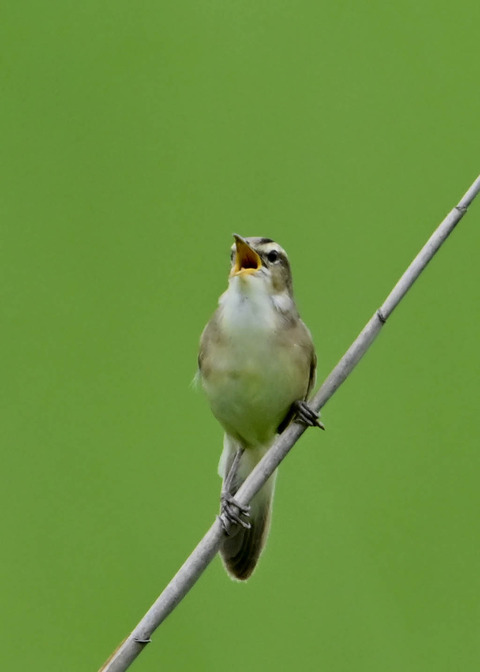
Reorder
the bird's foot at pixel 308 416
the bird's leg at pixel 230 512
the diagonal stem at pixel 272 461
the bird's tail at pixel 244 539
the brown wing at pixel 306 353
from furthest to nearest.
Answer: the bird's tail at pixel 244 539 < the brown wing at pixel 306 353 < the bird's foot at pixel 308 416 < the bird's leg at pixel 230 512 < the diagonal stem at pixel 272 461

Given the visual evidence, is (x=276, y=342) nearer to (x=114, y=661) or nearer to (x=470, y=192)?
(x=470, y=192)

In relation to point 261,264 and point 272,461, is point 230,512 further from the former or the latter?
point 261,264

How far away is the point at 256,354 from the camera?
96.2 inches

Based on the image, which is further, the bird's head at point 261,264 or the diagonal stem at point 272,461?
the bird's head at point 261,264

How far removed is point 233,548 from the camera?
2801 mm

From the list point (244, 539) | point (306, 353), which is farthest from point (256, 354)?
point (244, 539)

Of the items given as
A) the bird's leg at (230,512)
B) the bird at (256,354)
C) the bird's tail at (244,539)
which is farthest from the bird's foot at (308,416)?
the bird's tail at (244,539)

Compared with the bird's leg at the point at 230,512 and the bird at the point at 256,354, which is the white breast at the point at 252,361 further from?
the bird's leg at the point at 230,512

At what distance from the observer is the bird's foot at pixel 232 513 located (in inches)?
89.5

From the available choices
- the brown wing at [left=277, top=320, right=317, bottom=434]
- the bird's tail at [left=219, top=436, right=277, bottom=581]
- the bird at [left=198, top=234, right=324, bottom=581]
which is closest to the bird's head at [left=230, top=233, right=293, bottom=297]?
the bird at [left=198, top=234, right=324, bottom=581]

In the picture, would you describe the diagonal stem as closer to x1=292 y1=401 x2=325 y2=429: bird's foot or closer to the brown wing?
x1=292 y1=401 x2=325 y2=429: bird's foot

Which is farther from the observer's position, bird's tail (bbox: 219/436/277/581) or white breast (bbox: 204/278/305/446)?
bird's tail (bbox: 219/436/277/581)

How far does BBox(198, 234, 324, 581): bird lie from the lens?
2.45 metres

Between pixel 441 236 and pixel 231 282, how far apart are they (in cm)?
59
